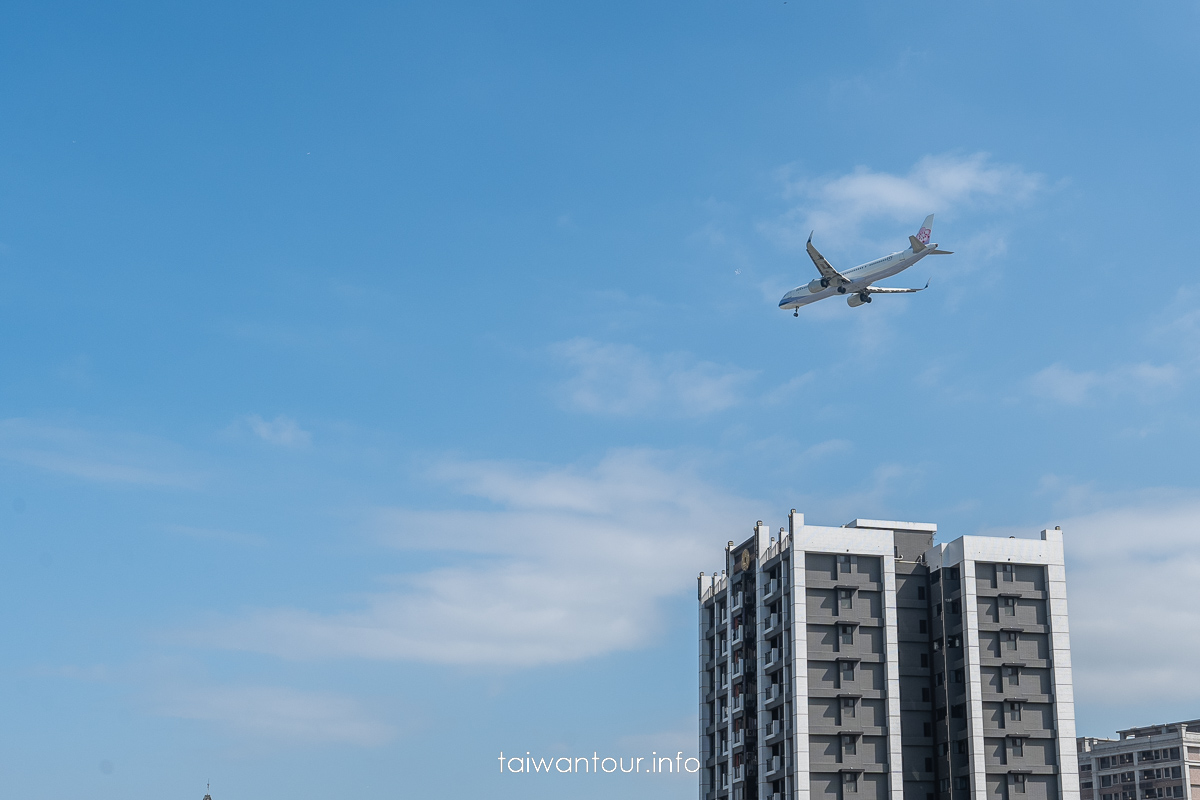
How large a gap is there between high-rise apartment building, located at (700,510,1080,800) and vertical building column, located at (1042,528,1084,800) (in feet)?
0.41

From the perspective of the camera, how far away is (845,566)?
11888cm

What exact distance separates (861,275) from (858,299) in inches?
114

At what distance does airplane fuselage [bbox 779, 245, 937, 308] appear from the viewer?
110m

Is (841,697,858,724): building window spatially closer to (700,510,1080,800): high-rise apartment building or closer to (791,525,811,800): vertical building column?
(700,510,1080,800): high-rise apartment building

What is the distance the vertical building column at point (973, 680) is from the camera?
11119 cm

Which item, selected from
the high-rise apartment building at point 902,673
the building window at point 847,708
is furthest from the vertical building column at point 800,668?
the building window at point 847,708

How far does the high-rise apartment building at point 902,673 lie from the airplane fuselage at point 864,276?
20.1 m

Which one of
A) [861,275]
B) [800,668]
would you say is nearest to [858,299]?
[861,275]

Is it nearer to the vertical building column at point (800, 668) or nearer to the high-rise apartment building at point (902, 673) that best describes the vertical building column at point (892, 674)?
the high-rise apartment building at point (902, 673)

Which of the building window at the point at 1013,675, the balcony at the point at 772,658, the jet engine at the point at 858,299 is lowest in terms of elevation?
the building window at the point at 1013,675

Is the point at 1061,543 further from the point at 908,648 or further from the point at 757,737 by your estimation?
the point at 757,737

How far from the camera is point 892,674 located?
115562 mm

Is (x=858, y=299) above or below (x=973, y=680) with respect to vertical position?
above

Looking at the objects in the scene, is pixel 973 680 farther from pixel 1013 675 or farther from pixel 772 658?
pixel 772 658
